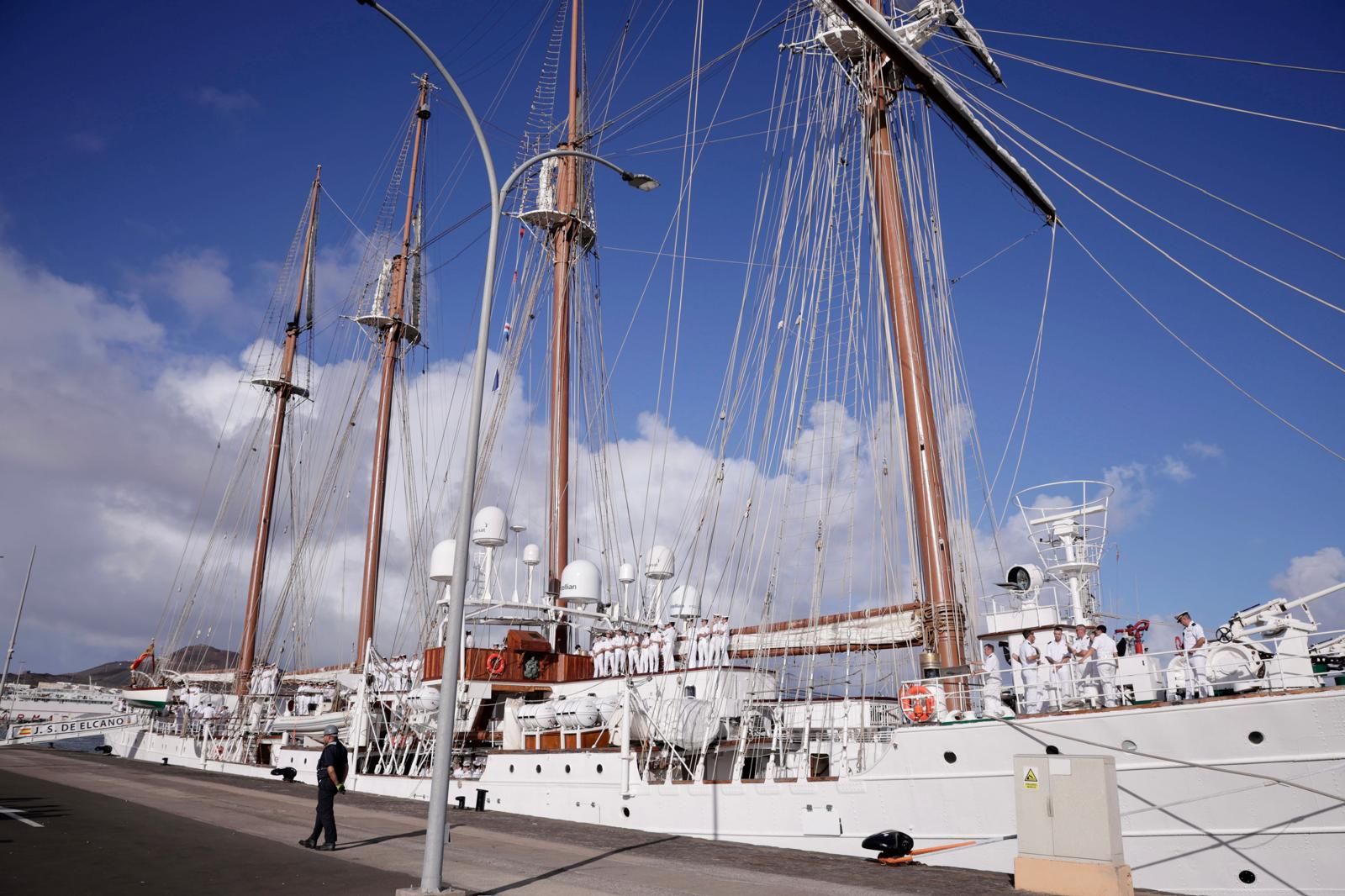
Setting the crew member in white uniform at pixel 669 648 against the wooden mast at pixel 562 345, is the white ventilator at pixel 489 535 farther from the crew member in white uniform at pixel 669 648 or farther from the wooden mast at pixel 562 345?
the crew member in white uniform at pixel 669 648

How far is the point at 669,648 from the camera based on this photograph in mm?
23781

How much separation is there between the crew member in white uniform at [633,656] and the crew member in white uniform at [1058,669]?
41.5ft

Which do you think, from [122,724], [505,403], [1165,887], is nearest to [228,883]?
[1165,887]

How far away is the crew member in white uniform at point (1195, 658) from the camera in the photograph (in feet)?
41.7

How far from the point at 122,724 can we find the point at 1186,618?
57.6 m

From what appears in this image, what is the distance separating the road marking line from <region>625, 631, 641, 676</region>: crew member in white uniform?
14.0 metres

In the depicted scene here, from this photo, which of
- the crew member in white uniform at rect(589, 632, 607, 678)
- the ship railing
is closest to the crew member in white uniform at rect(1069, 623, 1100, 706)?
the ship railing

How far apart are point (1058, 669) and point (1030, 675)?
661 millimetres

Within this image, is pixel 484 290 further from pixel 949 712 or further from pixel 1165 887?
pixel 1165 887

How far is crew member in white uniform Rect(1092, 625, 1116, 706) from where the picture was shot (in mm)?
13708

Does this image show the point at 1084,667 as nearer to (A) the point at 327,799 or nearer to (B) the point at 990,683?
(B) the point at 990,683

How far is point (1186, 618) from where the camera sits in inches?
545

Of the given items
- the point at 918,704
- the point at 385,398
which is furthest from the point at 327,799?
the point at 385,398

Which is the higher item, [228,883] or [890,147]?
[890,147]
